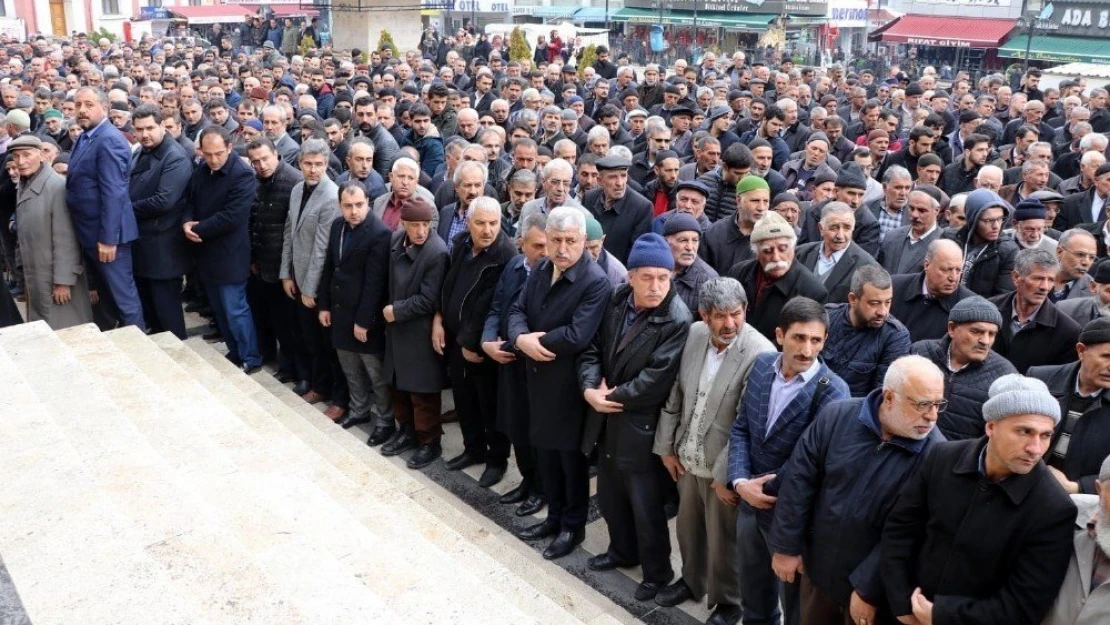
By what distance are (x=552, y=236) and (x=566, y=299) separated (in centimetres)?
35

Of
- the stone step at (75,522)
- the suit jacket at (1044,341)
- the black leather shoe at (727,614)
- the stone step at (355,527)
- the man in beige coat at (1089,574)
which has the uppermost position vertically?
the suit jacket at (1044,341)

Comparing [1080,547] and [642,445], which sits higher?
[1080,547]

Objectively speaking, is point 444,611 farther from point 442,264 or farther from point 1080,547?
point 442,264

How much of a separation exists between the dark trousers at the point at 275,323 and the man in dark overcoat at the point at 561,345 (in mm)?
2885

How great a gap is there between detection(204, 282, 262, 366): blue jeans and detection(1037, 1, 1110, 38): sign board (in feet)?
82.0

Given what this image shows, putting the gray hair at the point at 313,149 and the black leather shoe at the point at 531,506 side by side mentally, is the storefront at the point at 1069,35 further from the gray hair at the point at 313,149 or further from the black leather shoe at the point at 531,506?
the black leather shoe at the point at 531,506

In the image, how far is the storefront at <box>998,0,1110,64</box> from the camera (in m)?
24.6

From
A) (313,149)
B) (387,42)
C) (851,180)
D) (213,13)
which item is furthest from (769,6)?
(313,149)

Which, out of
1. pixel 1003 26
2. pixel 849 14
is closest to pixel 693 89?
pixel 1003 26

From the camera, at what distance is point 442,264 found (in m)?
6.06

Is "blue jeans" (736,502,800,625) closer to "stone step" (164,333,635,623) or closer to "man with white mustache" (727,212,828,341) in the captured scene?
"stone step" (164,333,635,623)

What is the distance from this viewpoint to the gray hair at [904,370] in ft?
11.2

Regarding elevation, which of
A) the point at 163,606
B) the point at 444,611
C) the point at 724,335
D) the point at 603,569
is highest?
the point at 724,335

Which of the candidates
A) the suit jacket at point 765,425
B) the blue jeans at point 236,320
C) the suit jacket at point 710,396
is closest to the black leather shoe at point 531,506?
the suit jacket at point 710,396
